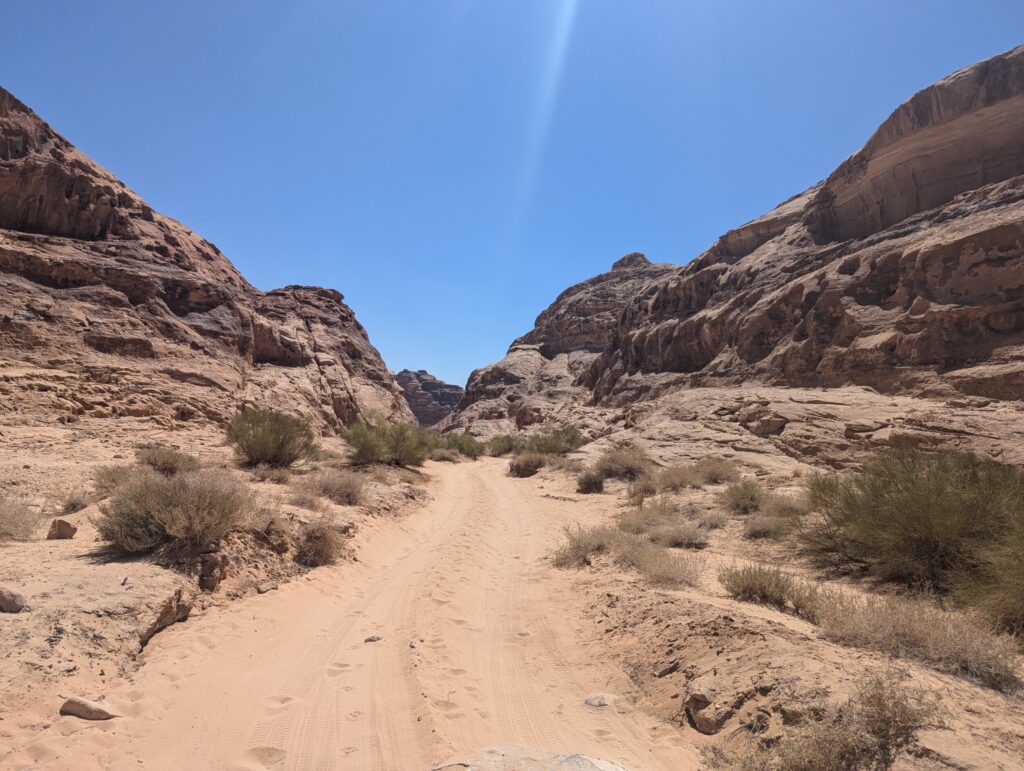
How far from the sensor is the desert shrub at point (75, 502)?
23.1 feet

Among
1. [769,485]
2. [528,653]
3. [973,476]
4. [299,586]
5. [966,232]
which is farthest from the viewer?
[966,232]

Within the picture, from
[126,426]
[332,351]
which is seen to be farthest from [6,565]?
[332,351]

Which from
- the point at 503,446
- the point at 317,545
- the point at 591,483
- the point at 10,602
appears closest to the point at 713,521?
the point at 591,483

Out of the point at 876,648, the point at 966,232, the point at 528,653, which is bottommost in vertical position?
the point at 528,653

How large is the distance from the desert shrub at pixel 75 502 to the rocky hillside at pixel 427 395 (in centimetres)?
8636

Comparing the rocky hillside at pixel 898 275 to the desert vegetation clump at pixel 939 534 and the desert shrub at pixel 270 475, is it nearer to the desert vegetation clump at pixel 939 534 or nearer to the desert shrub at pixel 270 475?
the desert vegetation clump at pixel 939 534

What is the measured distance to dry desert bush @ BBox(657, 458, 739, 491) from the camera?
1280 cm

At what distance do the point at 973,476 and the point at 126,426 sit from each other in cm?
1863

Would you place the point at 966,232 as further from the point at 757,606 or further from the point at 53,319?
the point at 53,319

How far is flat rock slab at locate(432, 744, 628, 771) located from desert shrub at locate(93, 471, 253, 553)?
164 inches

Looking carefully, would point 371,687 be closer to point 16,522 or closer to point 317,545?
point 317,545

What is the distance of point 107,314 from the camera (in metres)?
17.5

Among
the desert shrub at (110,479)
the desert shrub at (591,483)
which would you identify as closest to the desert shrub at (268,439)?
the desert shrub at (110,479)

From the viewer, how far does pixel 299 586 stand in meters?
5.87
